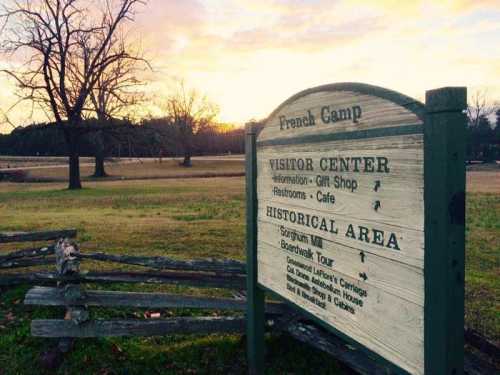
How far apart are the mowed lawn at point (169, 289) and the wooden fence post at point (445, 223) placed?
7.33 feet

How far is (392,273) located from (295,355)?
2.41 meters

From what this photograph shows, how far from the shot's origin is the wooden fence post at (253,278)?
13.6 ft

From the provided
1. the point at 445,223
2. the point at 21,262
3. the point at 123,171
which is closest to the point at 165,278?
the point at 21,262

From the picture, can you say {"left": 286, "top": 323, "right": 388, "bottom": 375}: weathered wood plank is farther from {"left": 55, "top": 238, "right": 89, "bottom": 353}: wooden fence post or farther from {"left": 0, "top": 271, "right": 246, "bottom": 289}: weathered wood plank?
{"left": 55, "top": 238, "right": 89, "bottom": 353}: wooden fence post

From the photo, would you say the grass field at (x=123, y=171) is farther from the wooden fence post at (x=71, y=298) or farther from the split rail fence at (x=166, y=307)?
the wooden fence post at (x=71, y=298)

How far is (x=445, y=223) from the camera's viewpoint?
85.1 inches

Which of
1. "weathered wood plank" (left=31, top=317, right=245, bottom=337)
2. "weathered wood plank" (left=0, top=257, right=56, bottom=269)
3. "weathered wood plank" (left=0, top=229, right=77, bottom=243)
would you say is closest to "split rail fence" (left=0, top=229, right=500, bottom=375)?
"weathered wood plank" (left=31, top=317, right=245, bottom=337)

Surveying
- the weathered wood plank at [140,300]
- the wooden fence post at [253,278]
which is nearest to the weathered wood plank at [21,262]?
the weathered wood plank at [140,300]

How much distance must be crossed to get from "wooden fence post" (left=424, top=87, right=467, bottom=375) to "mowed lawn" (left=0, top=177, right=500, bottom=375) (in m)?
2.24

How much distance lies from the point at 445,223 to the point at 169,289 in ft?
17.0

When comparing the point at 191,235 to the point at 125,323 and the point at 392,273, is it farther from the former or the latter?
the point at 392,273

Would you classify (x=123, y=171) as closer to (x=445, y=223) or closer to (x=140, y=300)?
(x=140, y=300)

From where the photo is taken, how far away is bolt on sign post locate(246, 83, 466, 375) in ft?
7.20

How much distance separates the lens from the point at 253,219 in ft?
13.6
